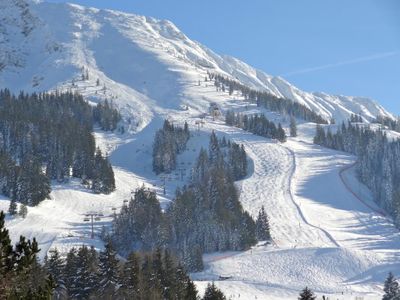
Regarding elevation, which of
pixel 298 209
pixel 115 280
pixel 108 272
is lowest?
pixel 298 209

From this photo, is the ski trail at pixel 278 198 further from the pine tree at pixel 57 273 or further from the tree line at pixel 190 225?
the pine tree at pixel 57 273

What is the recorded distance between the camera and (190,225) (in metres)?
119

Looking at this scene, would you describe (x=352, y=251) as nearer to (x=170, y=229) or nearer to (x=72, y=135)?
(x=170, y=229)

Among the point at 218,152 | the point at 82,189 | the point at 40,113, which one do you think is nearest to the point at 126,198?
the point at 82,189

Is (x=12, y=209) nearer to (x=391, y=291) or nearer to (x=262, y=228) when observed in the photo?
(x=262, y=228)

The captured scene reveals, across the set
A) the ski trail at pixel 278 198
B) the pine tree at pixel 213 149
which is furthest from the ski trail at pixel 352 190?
the pine tree at pixel 213 149

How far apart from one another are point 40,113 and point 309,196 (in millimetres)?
89097

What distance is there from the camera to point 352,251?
104250 millimetres

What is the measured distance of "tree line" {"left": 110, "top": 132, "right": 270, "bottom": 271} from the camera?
113312mm

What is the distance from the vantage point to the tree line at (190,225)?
113 metres

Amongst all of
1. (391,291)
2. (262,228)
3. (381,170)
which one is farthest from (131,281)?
(381,170)

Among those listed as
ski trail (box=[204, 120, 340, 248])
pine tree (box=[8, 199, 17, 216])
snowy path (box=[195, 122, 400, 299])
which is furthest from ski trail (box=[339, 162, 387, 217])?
pine tree (box=[8, 199, 17, 216])

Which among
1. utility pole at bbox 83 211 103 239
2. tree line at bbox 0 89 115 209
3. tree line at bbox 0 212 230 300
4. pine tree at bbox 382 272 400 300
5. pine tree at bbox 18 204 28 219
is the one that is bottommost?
utility pole at bbox 83 211 103 239

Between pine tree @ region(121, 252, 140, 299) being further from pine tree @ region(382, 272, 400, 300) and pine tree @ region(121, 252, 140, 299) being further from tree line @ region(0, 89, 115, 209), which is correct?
tree line @ region(0, 89, 115, 209)
